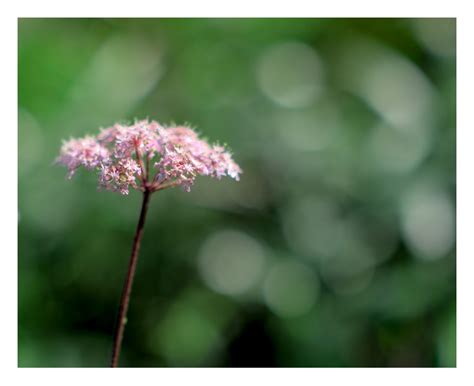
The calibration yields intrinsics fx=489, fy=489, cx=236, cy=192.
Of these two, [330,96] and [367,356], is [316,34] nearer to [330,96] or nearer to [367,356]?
[330,96]

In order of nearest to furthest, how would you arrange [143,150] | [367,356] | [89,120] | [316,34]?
[143,150]
[367,356]
[89,120]
[316,34]

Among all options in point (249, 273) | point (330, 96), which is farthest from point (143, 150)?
point (330, 96)

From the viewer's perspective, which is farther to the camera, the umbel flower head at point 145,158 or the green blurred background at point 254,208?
the green blurred background at point 254,208

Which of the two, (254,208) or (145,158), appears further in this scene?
(254,208)
